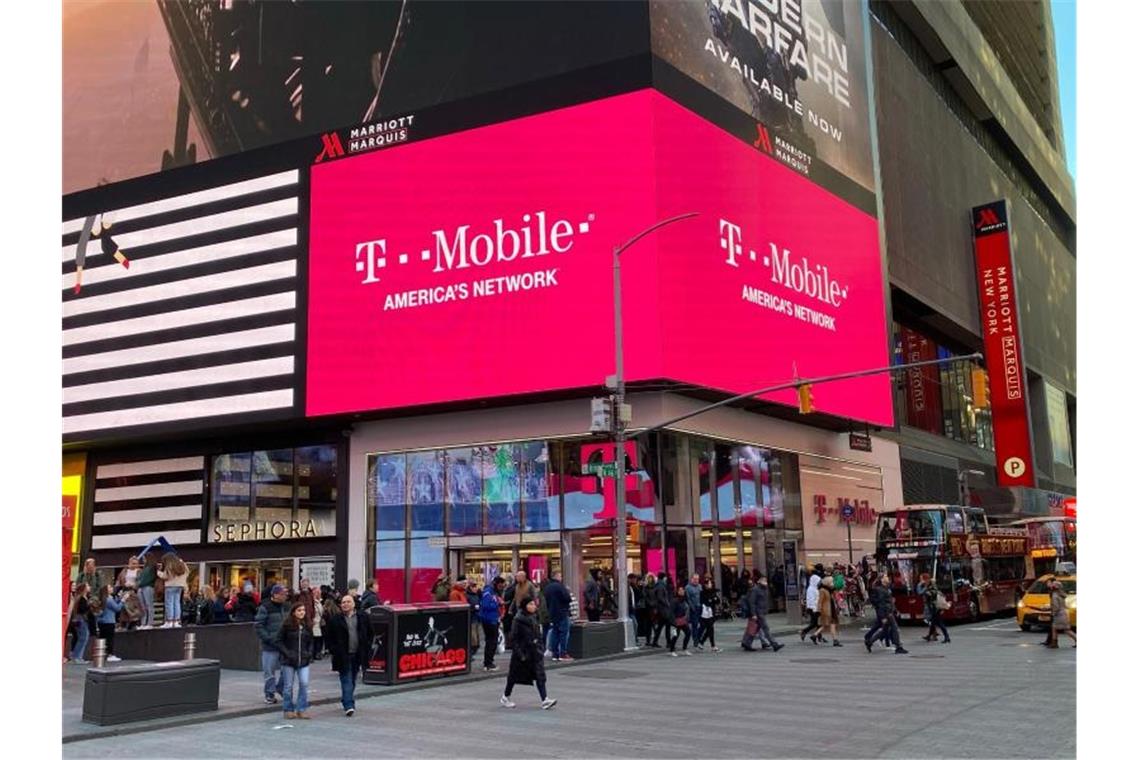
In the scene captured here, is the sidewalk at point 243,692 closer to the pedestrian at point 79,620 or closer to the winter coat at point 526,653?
the pedestrian at point 79,620

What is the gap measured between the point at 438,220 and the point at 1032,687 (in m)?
25.3

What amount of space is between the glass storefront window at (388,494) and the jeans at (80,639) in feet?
48.4

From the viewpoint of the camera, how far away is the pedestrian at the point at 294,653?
14.0m

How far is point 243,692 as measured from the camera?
17.0 m

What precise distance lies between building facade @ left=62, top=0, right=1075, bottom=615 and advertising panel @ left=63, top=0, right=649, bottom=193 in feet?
0.55

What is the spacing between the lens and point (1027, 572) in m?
36.8

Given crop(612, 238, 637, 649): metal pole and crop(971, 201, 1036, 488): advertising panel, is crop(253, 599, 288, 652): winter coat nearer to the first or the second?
crop(612, 238, 637, 649): metal pole

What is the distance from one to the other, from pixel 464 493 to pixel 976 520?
17.9m

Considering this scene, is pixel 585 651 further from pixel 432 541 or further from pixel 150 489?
pixel 150 489

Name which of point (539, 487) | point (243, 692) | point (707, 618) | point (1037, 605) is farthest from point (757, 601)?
point (243, 692)

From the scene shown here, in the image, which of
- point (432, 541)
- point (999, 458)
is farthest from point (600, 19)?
point (999, 458)

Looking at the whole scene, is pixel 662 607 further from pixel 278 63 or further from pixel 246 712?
pixel 278 63

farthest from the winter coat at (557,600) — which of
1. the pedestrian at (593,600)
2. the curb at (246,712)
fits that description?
the pedestrian at (593,600)
